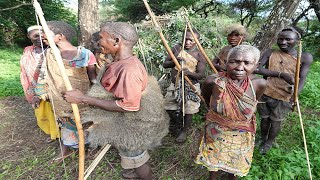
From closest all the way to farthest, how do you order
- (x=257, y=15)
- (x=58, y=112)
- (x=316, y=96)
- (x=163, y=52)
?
(x=58, y=112), (x=163, y=52), (x=316, y=96), (x=257, y=15)

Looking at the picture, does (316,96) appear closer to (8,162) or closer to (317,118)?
(317,118)

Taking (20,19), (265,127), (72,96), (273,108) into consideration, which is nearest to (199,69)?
(273,108)

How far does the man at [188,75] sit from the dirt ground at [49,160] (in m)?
0.40

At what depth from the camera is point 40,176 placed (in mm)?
2904

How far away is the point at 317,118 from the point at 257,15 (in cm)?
970

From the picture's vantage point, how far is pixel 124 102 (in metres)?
1.88

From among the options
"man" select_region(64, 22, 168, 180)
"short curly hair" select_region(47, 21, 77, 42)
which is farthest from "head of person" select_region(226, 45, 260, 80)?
"short curly hair" select_region(47, 21, 77, 42)

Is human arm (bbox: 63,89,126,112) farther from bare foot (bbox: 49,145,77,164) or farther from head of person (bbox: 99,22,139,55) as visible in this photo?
bare foot (bbox: 49,145,77,164)

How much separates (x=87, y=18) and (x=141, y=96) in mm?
2424

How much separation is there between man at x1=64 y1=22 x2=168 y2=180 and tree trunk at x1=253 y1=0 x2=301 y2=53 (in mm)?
3171

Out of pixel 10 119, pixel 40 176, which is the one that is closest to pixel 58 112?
pixel 40 176

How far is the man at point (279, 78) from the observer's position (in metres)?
2.75

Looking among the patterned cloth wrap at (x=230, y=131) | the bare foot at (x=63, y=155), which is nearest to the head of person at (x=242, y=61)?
the patterned cloth wrap at (x=230, y=131)

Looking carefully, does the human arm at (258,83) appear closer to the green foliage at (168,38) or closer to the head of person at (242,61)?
the head of person at (242,61)
